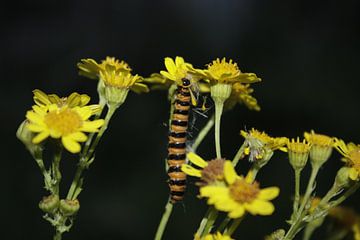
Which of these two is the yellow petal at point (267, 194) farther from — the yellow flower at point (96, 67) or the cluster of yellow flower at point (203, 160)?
the yellow flower at point (96, 67)

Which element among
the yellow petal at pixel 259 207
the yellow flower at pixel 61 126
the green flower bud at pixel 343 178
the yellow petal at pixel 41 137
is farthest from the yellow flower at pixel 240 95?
the yellow petal at pixel 41 137

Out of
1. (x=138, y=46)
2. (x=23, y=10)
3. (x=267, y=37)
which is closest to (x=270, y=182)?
(x=267, y=37)

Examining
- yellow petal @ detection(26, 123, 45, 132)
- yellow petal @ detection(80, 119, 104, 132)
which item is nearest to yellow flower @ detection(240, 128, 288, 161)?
yellow petal @ detection(80, 119, 104, 132)

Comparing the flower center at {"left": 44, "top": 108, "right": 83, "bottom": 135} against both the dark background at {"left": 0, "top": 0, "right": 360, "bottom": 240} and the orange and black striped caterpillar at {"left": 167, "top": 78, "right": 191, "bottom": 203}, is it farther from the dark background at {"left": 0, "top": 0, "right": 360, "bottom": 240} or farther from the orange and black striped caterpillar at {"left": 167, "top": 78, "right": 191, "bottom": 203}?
the dark background at {"left": 0, "top": 0, "right": 360, "bottom": 240}

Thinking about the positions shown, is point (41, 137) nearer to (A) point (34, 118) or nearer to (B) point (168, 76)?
(A) point (34, 118)

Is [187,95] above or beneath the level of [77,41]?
beneath

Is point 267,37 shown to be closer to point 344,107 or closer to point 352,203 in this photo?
point 344,107

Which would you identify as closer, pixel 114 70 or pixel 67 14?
pixel 114 70
